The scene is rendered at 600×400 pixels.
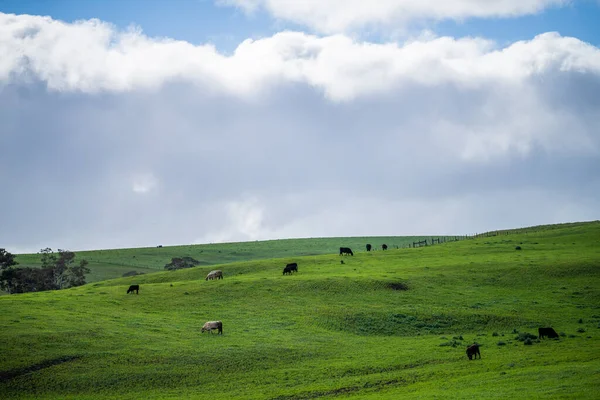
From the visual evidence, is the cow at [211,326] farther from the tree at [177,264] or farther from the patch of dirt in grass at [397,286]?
the tree at [177,264]

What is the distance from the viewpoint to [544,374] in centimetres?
3756

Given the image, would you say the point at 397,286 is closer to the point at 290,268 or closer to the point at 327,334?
the point at 290,268

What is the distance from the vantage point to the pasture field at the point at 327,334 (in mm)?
42062

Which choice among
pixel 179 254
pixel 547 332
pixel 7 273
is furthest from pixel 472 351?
pixel 179 254

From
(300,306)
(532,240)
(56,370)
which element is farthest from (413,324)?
(532,240)

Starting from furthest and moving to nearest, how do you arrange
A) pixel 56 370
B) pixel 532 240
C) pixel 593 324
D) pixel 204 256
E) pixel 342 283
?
pixel 204 256
pixel 532 240
pixel 342 283
pixel 593 324
pixel 56 370

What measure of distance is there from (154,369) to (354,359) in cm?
1352

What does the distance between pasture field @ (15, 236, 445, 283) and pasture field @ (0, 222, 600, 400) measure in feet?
205

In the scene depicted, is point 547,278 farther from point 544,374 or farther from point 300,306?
point 544,374

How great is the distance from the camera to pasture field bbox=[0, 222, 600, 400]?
138 feet

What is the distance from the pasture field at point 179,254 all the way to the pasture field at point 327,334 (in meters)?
62.6

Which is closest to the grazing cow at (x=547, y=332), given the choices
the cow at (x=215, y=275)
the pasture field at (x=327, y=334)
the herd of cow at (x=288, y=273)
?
the herd of cow at (x=288, y=273)

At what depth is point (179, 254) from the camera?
171000 mm

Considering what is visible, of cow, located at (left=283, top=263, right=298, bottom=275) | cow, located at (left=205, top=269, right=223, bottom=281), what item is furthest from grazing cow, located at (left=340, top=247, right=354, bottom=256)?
cow, located at (left=205, top=269, right=223, bottom=281)
